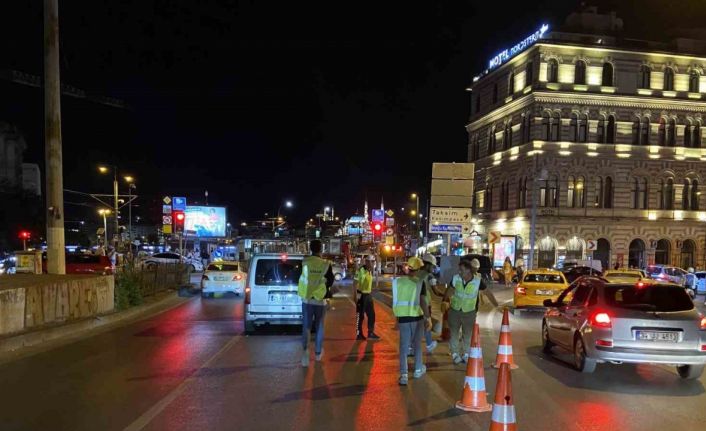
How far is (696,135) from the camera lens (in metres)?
54.0

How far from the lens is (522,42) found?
53312mm

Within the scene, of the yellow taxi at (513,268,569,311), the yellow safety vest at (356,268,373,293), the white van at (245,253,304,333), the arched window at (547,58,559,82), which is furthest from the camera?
the arched window at (547,58,559,82)

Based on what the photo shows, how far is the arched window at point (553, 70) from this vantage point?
168ft

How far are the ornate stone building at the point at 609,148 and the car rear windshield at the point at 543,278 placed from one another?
30.0 meters

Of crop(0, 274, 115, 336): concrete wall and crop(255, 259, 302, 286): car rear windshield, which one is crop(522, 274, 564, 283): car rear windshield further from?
crop(0, 274, 115, 336): concrete wall

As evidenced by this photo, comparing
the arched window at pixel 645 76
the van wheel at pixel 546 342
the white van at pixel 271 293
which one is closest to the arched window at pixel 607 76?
the arched window at pixel 645 76

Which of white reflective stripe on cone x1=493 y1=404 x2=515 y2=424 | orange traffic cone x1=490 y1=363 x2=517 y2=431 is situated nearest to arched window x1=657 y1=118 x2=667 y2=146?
orange traffic cone x1=490 y1=363 x2=517 y2=431

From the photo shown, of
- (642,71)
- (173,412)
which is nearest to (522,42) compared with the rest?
(642,71)

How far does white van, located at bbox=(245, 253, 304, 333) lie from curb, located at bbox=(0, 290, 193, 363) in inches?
144

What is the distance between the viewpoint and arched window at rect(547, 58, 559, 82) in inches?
2013

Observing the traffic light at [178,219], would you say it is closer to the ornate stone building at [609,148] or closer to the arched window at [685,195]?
the ornate stone building at [609,148]

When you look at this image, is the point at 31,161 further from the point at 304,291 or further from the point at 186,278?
the point at 304,291

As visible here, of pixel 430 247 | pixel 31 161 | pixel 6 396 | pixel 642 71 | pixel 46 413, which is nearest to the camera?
pixel 46 413

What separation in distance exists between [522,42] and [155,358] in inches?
1947
